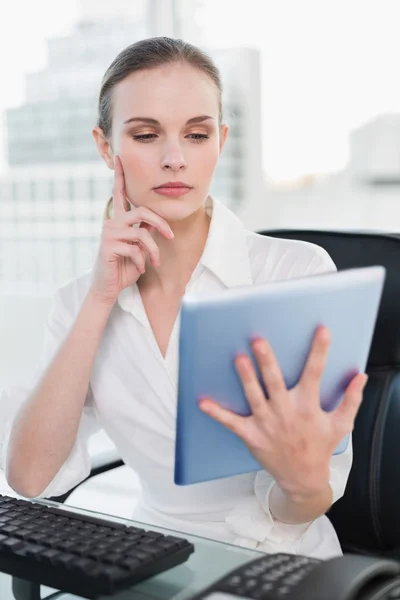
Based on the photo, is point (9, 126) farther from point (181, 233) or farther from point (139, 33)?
point (181, 233)

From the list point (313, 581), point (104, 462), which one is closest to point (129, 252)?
point (104, 462)

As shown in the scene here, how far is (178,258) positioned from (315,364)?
600 mm

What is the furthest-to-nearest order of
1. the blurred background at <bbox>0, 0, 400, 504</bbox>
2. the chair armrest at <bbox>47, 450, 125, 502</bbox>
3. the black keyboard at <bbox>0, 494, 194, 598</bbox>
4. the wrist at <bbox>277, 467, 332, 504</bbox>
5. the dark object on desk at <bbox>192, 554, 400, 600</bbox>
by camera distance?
the blurred background at <bbox>0, 0, 400, 504</bbox>
the chair armrest at <bbox>47, 450, 125, 502</bbox>
the wrist at <bbox>277, 467, 332, 504</bbox>
the black keyboard at <bbox>0, 494, 194, 598</bbox>
the dark object on desk at <bbox>192, 554, 400, 600</bbox>

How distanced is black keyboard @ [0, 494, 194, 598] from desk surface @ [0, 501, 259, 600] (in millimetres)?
11

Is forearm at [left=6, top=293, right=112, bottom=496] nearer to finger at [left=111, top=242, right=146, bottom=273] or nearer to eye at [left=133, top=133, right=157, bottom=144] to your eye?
finger at [left=111, top=242, right=146, bottom=273]

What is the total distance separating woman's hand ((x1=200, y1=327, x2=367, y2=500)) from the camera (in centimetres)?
82

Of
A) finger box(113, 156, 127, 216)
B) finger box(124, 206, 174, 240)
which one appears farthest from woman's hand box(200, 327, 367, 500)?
finger box(113, 156, 127, 216)

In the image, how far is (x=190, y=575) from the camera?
848 mm

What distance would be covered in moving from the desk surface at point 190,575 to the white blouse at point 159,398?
338 millimetres

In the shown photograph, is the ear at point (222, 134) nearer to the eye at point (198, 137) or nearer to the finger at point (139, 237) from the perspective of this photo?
the eye at point (198, 137)

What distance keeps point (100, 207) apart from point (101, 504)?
337 cm

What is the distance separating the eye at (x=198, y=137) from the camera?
49.7 inches

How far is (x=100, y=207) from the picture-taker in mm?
4570

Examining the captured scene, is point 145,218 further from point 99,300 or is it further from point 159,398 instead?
point 159,398
